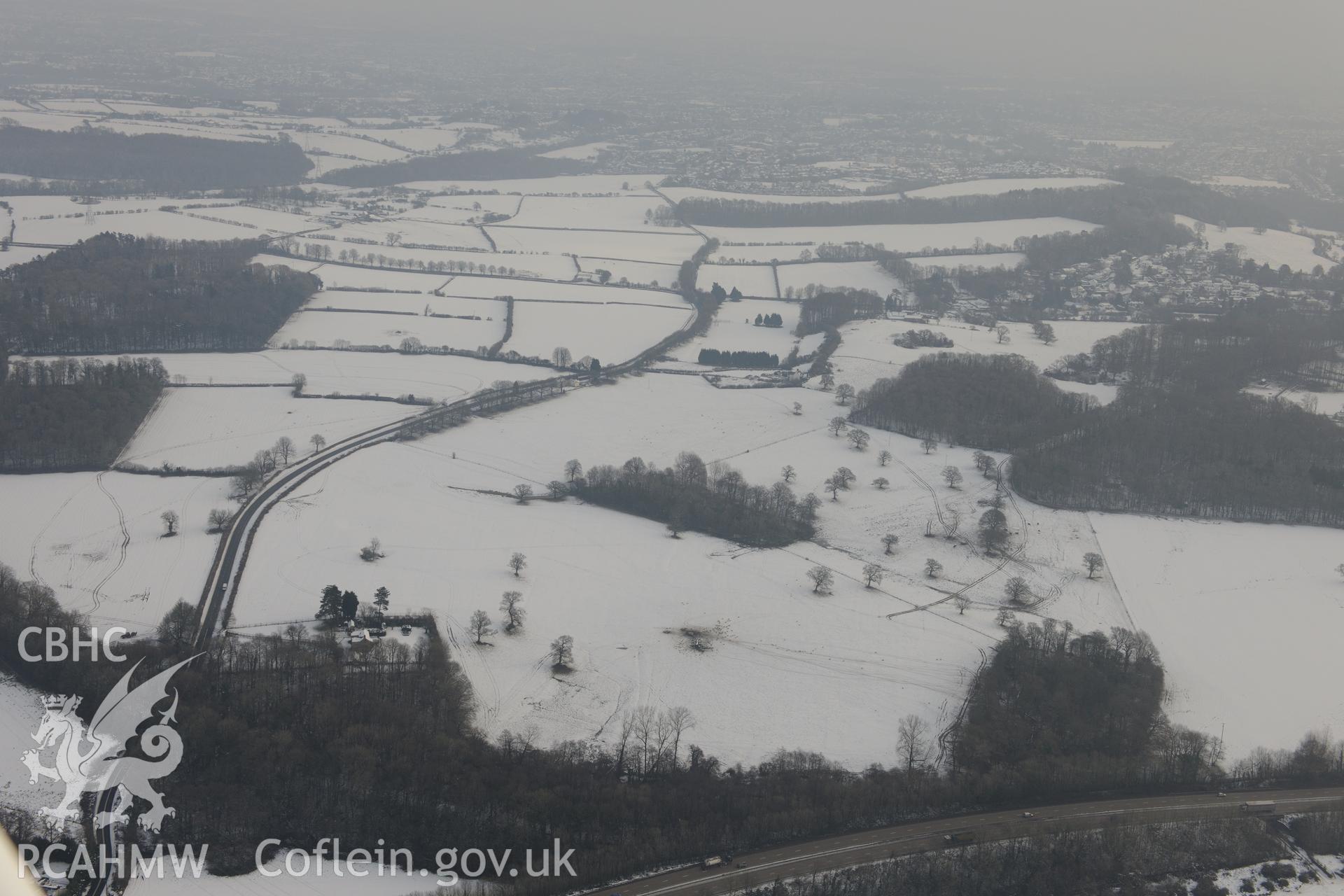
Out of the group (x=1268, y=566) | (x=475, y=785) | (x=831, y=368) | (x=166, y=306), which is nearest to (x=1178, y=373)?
(x=831, y=368)

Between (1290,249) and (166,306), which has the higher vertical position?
(1290,249)

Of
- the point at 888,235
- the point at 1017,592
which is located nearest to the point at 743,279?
the point at 888,235

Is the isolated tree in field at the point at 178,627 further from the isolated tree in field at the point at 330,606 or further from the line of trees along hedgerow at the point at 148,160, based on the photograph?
the line of trees along hedgerow at the point at 148,160

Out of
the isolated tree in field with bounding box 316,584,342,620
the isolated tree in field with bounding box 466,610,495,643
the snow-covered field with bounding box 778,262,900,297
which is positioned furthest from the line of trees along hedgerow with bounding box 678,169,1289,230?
the isolated tree in field with bounding box 316,584,342,620

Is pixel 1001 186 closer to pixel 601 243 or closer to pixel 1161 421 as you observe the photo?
pixel 601 243

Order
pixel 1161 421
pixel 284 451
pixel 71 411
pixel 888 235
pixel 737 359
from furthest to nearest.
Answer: pixel 888 235 < pixel 737 359 < pixel 1161 421 < pixel 71 411 < pixel 284 451

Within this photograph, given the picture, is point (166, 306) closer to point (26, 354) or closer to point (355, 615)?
point (26, 354)
